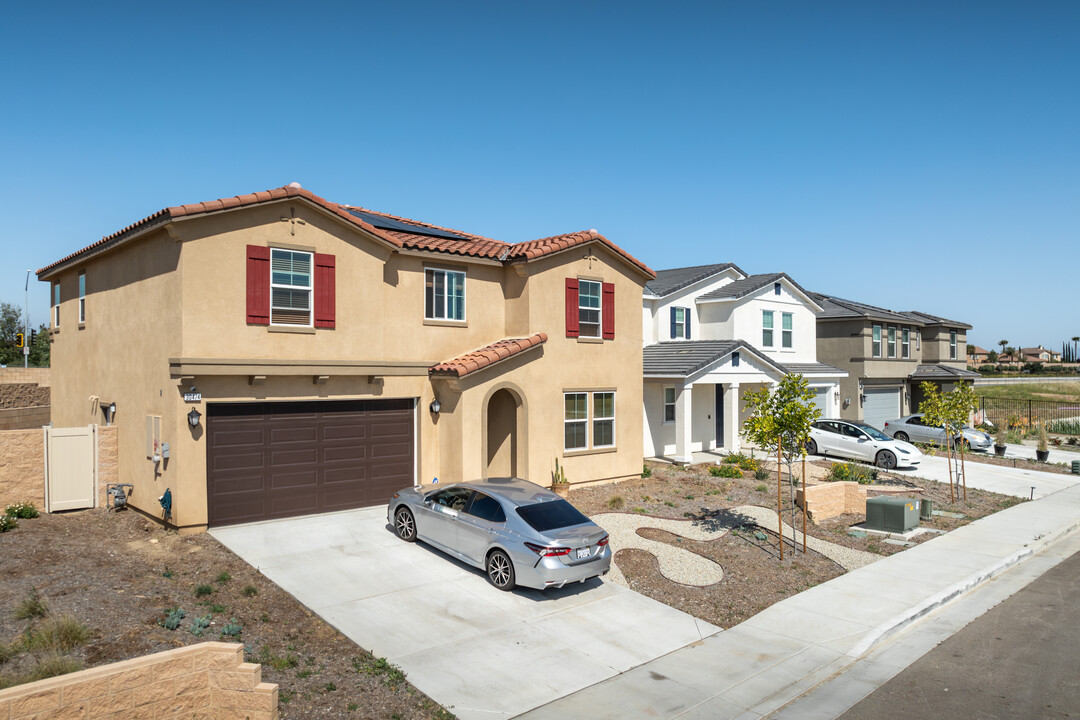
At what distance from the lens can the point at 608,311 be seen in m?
19.2

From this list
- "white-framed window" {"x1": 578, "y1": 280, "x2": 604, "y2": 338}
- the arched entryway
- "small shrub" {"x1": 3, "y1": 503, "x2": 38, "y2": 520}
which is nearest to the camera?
"small shrub" {"x1": 3, "y1": 503, "x2": 38, "y2": 520}

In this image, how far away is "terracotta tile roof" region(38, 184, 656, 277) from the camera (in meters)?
13.3

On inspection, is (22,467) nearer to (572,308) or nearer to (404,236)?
(404,236)

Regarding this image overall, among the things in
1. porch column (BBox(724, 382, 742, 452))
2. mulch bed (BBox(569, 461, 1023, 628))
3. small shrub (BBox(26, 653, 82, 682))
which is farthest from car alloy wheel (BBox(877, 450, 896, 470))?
small shrub (BBox(26, 653, 82, 682))

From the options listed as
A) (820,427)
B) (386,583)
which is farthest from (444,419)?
(820,427)

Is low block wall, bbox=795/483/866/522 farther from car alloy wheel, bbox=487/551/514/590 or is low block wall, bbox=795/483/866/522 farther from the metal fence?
the metal fence

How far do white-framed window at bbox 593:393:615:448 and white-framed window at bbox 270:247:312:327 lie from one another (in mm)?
7984

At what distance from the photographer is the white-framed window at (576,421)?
18188 mm

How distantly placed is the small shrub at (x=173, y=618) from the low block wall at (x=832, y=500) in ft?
39.8

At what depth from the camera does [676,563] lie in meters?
12.5

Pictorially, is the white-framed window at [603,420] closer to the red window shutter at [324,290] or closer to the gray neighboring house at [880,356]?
the red window shutter at [324,290]

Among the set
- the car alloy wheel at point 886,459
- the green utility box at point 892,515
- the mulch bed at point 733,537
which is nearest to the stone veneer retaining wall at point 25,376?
the mulch bed at point 733,537

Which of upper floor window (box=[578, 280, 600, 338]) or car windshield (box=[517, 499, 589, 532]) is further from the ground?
upper floor window (box=[578, 280, 600, 338])

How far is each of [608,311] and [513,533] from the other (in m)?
9.58
